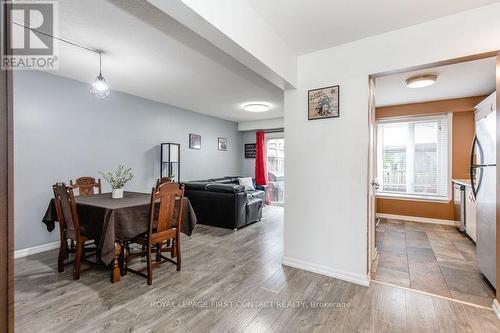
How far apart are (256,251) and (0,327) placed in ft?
9.31

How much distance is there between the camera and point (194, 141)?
5746 mm

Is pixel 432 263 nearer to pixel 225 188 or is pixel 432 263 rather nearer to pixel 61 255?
pixel 225 188

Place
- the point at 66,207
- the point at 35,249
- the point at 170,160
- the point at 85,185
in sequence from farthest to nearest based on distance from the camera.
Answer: the point at 170,160 < the point at 85,185 < the point at 35,249 < the point at 66,207

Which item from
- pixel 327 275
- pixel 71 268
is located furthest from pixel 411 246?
pixel 71 268

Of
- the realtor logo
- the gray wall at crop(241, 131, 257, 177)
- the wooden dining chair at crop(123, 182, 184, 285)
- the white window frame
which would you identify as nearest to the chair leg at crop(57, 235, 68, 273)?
the wooden dining chair at crop(123, 182, 184, 285)

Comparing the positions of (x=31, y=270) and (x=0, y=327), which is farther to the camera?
(x=31, y=270)

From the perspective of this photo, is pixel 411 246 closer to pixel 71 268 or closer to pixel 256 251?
pixel 256 251

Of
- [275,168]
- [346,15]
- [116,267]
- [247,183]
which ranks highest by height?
[346,15]

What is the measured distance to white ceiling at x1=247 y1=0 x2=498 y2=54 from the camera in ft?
6.24

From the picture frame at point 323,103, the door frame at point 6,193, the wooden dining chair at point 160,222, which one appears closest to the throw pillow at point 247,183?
the wooden dining chair at point 160,222

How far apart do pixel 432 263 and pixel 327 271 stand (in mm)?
1421

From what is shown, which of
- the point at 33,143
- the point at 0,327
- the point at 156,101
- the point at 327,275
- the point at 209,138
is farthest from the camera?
the point at 209,138

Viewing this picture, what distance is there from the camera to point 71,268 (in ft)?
8.92

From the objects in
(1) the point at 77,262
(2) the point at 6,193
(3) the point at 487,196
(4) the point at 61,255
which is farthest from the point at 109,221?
(3) the point at 487,196
